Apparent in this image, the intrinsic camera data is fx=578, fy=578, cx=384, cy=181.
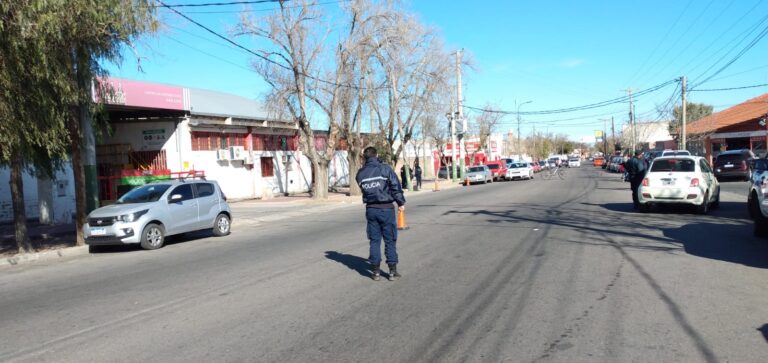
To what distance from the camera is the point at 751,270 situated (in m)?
7.79

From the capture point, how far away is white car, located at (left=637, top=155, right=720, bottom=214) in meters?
14.9

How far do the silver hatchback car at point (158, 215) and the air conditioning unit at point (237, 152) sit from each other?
47.5ft

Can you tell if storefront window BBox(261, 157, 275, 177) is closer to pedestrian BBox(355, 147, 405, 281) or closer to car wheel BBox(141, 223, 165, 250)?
car wheel BBox(141, 223, 165, 250)

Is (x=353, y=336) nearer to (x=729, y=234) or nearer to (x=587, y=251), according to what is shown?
(x=587, y=251)

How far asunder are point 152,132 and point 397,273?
2192cm

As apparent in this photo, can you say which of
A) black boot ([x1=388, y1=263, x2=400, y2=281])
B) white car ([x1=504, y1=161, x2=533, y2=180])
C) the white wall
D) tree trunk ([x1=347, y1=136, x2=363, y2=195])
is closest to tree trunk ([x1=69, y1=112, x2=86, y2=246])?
the white wall

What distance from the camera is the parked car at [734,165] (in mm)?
29750

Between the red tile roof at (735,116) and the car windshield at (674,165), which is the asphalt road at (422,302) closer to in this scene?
the car windshield at (674,165)

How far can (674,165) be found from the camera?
51.2 ft

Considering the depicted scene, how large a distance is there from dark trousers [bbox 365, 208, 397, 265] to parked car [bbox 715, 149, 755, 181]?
93.1ft

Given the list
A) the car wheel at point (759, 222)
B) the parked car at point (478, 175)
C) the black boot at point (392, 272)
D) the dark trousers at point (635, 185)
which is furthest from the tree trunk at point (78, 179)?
the parked car at point (478, 175)

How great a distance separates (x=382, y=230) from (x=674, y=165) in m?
11.1

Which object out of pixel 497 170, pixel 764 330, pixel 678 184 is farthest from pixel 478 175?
pixel 764 330

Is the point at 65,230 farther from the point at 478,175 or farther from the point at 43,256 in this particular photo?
the point at 478,175
